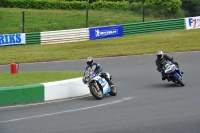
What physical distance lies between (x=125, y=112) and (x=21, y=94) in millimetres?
3160

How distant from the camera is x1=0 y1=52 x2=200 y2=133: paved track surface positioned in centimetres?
1042

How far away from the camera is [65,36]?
32969 millimetres

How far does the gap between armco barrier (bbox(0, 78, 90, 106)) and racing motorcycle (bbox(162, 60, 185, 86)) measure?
2.79 metres

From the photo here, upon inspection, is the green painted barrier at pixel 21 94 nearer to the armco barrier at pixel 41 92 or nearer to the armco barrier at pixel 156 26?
the armco barrier at pixel 41 92

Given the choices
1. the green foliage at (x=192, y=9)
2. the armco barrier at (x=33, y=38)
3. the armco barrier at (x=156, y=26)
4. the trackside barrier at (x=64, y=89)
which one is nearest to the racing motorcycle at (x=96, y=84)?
the trackside barrier at (x=64, y=89)

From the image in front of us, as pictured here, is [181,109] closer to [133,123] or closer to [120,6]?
[133,123]

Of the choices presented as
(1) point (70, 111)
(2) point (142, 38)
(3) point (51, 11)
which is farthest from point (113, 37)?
(1) point (70, 111)

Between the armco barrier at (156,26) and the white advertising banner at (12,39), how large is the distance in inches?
267

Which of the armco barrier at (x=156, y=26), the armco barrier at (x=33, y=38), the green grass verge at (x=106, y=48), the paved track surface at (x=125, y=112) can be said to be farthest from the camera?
the armco barrier at (x=156, y=26)

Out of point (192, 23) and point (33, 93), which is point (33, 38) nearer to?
point (192, 23)

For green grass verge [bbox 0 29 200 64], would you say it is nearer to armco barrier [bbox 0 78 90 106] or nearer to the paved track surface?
the paved track surface

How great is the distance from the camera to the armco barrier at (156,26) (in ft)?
113

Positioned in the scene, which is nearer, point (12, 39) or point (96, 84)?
point (96, 84)

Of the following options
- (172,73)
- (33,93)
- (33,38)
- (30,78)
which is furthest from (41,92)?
(33,38)
